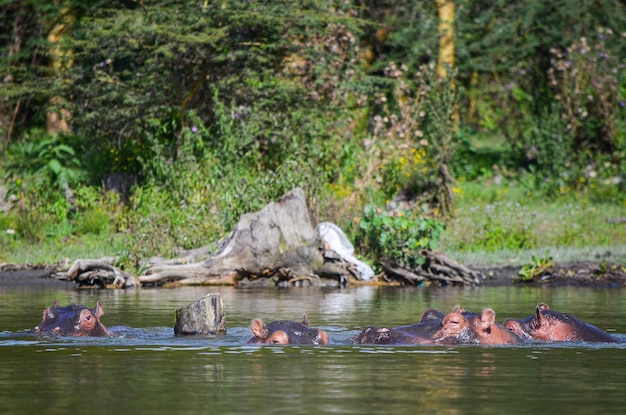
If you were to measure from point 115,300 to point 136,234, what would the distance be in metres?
3.43

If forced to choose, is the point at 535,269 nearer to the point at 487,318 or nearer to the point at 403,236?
the point at 403,236

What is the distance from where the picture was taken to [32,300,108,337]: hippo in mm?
10367

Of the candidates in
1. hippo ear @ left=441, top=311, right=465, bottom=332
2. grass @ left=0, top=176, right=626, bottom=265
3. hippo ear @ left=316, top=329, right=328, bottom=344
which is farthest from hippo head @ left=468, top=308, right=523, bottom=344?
grass @ left=0, top=176, right=626, bottom=265

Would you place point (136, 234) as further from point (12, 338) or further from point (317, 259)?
point (12, 338)

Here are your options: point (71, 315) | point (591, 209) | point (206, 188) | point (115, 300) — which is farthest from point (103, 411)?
point (591, 209)

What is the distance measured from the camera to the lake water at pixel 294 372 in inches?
274

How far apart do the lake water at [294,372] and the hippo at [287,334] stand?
3.3 inches

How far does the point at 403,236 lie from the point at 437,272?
2.42ft

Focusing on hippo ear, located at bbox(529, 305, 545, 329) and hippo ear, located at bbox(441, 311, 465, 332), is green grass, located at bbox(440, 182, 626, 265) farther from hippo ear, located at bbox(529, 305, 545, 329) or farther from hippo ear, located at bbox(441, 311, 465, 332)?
hippo ear, located at bbox(441, 311, 465, 332)

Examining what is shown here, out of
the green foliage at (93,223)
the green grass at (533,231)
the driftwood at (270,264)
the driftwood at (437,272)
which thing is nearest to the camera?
the driftwood at (270,264)

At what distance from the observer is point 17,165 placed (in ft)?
74.8

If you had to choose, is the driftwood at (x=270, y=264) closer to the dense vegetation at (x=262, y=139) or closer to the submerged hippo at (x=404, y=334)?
the dense vegetation at (x=262, y=139)

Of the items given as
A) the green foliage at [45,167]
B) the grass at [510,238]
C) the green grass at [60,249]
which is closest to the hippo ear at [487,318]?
the grass at [510,238]

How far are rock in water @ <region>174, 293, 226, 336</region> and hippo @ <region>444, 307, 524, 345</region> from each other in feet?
7.29
